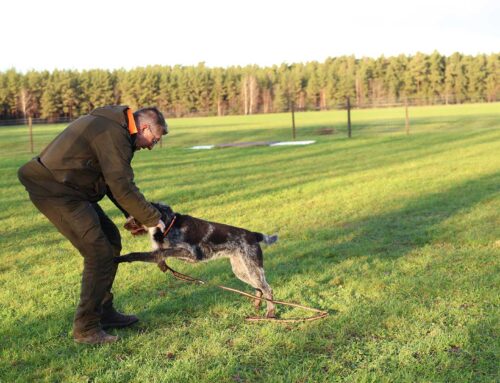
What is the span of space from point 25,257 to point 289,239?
3.95m

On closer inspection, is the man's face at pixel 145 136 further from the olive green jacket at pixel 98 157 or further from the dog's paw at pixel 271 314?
the dog's paw at pixel 271 314

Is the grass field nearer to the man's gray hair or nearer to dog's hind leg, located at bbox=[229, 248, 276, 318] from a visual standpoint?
dog's hind leg, located at bbox=[229, 248, 276, 318]

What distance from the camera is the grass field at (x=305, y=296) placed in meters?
4.27

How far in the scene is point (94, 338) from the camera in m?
4.72

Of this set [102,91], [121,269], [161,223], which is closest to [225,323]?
[161,223]

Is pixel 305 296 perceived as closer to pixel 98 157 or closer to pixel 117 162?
pixel 117 162

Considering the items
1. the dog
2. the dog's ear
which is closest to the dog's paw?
the dog

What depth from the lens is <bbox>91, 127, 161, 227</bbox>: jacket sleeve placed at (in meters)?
4.20

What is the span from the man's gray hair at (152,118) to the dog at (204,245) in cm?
82

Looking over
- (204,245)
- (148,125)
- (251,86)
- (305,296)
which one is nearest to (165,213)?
(204,245)

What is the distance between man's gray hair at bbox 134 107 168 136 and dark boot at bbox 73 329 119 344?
188 centimetres

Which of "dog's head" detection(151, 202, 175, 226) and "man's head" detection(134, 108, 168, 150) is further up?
"man's head" detection(134, 108, 168, 150)

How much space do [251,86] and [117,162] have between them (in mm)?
101323

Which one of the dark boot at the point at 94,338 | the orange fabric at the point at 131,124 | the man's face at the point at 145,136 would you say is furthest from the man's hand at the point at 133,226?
the dark boot at the point at 94,338
